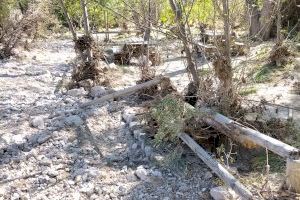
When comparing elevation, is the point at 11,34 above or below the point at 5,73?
above

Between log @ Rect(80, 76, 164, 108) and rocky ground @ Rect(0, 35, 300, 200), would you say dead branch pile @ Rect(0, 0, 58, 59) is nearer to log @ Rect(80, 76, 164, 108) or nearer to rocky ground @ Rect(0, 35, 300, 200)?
rocky ground @ Rect(0, 35, 300, 200)

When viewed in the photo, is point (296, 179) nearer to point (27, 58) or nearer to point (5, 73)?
point (5, 73)

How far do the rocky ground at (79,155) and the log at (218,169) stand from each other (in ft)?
0.59

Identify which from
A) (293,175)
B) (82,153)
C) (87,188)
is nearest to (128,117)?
(82,153)

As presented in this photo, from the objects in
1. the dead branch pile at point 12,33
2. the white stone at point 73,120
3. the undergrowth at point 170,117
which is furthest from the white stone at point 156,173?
the dead branch pile at point 12,33

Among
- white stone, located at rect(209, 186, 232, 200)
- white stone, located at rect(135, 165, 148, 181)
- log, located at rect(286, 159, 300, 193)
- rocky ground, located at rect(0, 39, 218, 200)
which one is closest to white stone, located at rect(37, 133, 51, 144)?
rocky ground, located at rect(0, 39, 218, 200)

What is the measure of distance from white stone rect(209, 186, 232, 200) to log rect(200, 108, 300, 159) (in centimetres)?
48

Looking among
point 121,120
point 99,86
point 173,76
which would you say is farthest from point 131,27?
point 121,120

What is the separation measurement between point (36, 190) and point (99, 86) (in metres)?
2.76

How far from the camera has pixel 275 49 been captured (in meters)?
7.64

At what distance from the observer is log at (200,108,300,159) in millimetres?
3179

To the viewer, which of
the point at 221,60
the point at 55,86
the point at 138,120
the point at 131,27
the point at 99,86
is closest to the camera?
the point at 221,60

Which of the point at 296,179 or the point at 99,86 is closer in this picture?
the point at 296,179

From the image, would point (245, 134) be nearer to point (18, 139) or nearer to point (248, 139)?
point (248, 139)
